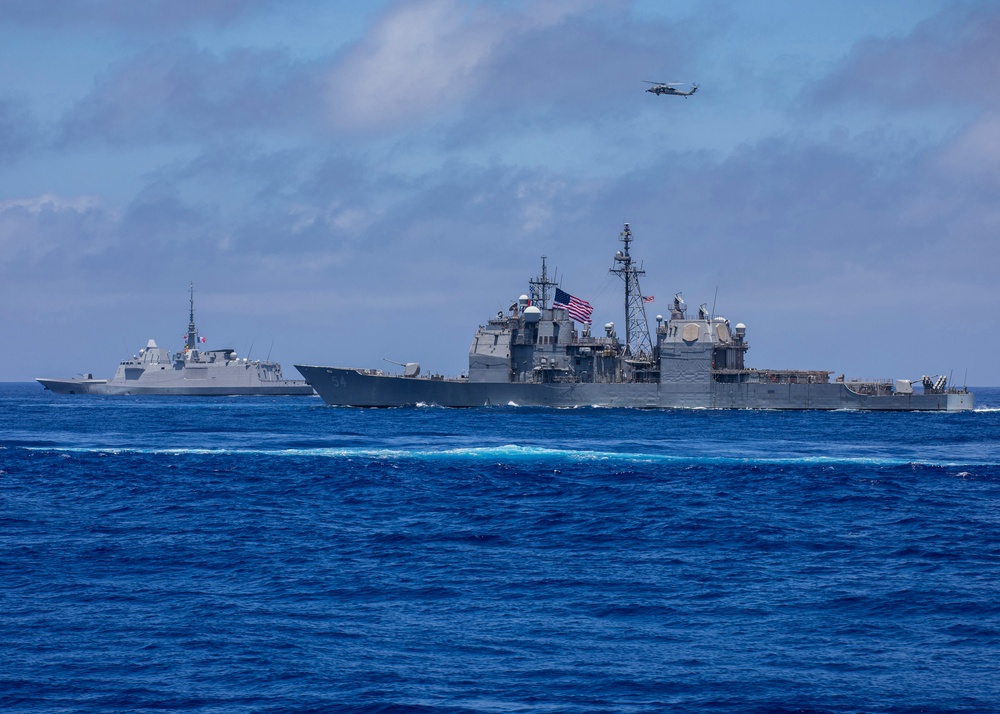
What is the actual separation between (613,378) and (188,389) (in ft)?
164

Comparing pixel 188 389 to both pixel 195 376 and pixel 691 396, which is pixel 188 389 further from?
pixel 691 396

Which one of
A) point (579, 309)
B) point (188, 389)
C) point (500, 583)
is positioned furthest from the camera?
point (188, 389)

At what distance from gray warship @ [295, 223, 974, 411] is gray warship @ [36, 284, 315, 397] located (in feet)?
109

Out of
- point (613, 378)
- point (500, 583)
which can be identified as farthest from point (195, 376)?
point (500, 583)

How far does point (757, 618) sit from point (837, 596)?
207cm

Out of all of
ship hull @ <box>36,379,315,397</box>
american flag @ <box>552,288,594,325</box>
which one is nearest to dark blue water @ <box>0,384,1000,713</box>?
american flag @ <box>552,288,594,325</box>

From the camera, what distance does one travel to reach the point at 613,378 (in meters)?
71.0

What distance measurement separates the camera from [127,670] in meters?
13.6

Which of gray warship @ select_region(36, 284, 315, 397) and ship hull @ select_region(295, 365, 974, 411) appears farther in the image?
gray warship @ select_region(36, 284, 315, 397)

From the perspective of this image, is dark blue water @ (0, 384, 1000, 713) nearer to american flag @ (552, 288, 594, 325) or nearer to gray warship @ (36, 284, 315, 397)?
american flag @ (552, 288, 594, 325)

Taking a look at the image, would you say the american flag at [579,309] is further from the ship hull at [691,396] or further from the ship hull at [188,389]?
the ship hull at [188,389]

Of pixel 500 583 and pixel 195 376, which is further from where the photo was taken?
pixel 195 376

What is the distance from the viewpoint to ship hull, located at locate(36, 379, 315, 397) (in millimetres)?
102125

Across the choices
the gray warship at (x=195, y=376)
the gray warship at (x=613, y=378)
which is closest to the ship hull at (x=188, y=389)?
the gray warship at (x=195, y=376)
